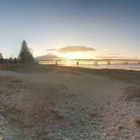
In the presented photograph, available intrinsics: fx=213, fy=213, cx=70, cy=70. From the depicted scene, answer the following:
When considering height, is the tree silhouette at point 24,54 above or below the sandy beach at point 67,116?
above

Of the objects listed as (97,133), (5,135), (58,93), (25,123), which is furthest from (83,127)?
(58,93)

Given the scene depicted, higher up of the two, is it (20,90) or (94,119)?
(20,90)

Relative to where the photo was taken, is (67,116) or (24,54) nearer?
(67,116)

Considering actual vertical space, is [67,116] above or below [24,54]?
below

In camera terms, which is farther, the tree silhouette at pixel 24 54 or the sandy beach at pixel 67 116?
the tree silhouette at pixel 24 54

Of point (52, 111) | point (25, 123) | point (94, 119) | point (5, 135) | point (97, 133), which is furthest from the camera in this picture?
point (52, 111)

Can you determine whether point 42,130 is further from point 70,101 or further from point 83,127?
point 70,101

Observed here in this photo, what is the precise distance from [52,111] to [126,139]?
5505 millimetres

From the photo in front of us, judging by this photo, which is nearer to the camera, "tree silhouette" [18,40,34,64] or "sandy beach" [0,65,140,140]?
"sandy beach" [0,65,140,140]

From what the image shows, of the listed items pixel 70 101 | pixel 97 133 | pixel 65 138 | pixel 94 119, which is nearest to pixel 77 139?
pixel 65 138

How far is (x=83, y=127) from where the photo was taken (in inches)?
484

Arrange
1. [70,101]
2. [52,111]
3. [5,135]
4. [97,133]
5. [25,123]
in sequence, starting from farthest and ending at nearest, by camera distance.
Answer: [70,101] → [52,111] → [25,123] → [97,133] → [5,135]

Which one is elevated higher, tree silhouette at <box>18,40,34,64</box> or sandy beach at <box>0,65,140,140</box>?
tree silhouette at <box>18,40,34,64</box>

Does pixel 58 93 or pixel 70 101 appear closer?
pixel 70 101
